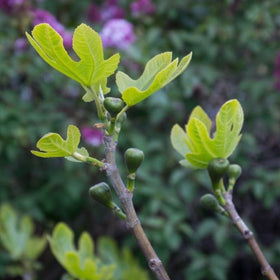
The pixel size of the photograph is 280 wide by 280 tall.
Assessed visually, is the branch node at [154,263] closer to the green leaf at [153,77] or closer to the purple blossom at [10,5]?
the green leaf at [153,77]

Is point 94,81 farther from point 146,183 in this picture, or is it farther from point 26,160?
point 26,160

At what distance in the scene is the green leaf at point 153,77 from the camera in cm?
54

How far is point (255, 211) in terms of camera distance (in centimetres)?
259

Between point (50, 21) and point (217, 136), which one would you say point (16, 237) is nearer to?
point (50, 21)

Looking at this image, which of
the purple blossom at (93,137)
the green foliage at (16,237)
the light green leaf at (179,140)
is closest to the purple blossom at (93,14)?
the purple blossom at (93,137)

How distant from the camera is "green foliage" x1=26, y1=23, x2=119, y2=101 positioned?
1.68 ft

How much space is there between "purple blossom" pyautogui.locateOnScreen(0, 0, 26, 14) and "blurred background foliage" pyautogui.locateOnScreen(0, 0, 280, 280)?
3 centimetres

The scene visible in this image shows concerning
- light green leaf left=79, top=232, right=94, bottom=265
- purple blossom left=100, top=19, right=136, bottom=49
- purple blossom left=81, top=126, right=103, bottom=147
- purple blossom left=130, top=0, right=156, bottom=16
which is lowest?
light green leaf left=79, top=232, right=94, bottom=265

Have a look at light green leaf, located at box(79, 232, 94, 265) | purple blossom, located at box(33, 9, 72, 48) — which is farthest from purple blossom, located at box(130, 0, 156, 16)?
light green leaf, located at box(79, 232, 94, 265)

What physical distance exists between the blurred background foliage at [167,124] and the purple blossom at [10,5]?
0.09ft

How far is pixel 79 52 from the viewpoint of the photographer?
0.53 meters

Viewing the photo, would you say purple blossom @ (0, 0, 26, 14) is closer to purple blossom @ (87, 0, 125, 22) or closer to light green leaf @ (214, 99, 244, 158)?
purple blossom @ (87, 0, 125, 22)

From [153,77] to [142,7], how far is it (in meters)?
1.82

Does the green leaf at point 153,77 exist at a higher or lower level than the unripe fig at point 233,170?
higher
